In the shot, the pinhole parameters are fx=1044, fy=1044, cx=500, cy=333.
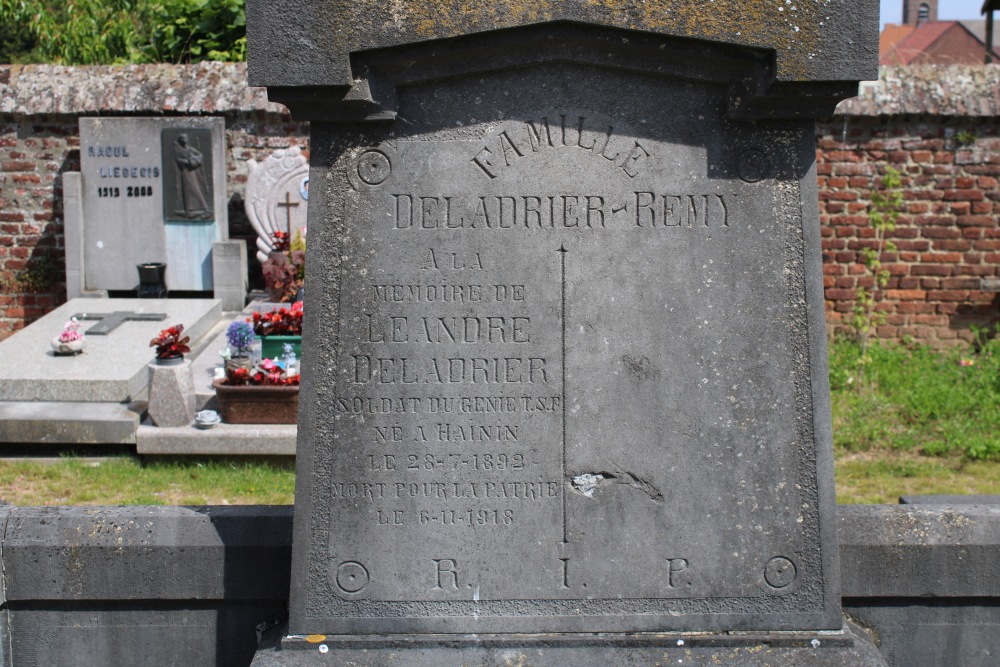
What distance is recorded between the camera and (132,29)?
13.4 meters

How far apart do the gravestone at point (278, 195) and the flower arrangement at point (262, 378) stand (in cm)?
305

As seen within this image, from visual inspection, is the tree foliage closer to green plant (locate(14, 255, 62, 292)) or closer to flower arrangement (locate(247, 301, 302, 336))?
green plant (locate(14, 255, 62, 292))

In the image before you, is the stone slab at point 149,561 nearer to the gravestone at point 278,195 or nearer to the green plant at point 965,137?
the gravestone at point 278,195

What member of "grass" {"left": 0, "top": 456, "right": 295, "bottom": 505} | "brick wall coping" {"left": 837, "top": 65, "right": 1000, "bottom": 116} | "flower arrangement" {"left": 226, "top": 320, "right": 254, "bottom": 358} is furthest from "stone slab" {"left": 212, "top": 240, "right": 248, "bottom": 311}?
"brick wall coping" {"left": 837, "top": 65, "right": 1000, "bottom": 116}

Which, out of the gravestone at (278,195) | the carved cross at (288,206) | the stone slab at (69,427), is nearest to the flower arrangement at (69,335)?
the stone slab at (69,427)

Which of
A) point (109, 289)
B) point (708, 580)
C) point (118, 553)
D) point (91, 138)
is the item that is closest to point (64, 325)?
point (109, 289)

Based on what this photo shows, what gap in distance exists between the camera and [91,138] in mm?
9562

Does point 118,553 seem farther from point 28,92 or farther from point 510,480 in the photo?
point 28,92

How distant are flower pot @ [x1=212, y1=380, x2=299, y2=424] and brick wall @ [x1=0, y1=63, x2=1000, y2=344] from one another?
4138 millimetres

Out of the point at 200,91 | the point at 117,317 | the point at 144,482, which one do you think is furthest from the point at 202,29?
the point at 144,482

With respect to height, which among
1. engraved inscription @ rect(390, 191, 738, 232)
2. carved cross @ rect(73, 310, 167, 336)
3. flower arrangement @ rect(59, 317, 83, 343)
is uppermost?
engraved inscription @ rect(390, 191, 738, 232)

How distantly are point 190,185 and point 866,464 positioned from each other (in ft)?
20.8

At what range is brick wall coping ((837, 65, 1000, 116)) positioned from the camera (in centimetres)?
929

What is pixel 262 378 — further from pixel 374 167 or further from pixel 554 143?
pixel 554 143
